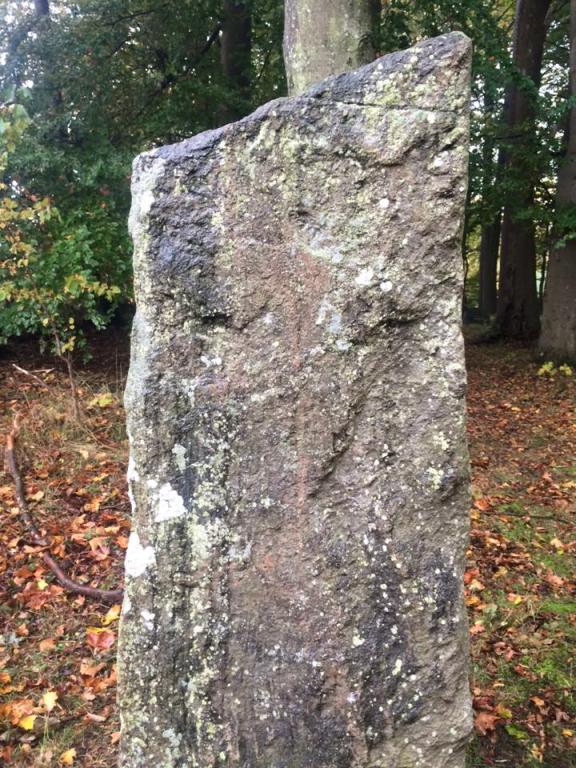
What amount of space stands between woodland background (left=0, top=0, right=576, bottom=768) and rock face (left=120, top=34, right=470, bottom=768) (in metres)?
1.13

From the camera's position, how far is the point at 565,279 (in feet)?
30.2

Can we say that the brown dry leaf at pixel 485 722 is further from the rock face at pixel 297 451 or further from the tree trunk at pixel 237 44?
the tree trunk at pixel 237 44

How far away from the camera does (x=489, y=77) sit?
7.60 meters

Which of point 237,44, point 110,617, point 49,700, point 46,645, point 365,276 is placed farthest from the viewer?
point 237,44

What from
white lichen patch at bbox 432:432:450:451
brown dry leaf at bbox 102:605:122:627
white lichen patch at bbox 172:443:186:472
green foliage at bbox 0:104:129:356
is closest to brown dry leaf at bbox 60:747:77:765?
brown dry leaf at bbox 102:605:122:627

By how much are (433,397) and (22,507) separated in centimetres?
364

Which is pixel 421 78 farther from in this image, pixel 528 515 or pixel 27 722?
pixel 528 515

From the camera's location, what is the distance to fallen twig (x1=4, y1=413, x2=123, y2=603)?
4078mm

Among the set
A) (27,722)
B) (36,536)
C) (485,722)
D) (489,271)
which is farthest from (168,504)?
(489,271)

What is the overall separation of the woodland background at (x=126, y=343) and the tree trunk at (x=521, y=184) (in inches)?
1.5

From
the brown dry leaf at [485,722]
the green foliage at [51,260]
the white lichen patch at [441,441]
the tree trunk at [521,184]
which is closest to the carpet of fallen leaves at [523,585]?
the brown dry leaf at [485,722]

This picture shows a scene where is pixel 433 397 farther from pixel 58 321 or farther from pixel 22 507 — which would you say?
pixel 58 321

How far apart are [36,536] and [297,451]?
2995 mm

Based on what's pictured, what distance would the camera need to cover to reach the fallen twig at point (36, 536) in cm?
408
